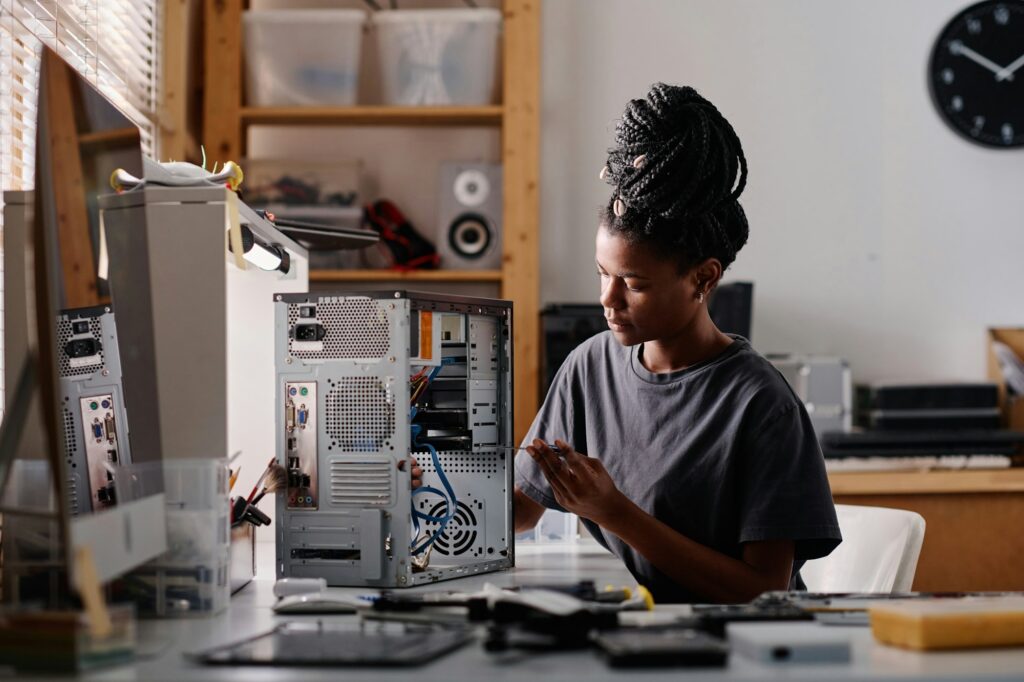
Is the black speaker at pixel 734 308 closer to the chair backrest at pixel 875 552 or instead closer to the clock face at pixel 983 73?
the clock face at pixel 983 73

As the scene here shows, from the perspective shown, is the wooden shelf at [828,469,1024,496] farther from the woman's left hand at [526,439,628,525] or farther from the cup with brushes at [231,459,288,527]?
the cup with brushes at [231,459,288,527]

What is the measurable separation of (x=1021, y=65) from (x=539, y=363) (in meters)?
1.81

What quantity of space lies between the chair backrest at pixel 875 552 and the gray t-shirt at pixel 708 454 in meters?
0.21

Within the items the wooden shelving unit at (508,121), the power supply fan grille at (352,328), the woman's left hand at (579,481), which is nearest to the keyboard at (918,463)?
the wooden shelving unit at (508,121)

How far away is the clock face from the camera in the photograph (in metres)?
3.37

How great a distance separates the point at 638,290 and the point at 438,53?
1809mm

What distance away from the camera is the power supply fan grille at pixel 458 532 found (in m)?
1.51

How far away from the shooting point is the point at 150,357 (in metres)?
1.27

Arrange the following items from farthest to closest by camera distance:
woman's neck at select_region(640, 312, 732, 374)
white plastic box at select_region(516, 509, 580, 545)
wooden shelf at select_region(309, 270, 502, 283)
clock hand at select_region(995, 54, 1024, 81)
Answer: clock hand at select_region(995, 54, 1024, 81) < wooden shelf at select_region(309, 270, 502, 283) < white plastic box at select_region(516, 509, 580, 545) < woman's neck at select_region(640, 312, 732, 374)

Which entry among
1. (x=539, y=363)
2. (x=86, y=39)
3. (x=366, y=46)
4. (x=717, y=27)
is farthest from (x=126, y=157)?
(x=717, y=27)

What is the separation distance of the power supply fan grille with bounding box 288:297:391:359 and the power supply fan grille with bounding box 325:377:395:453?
0.04 meters

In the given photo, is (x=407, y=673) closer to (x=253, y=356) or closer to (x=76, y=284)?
(x=76, y=284)

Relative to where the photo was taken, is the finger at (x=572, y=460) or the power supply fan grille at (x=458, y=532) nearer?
the finger at (x=572, y=460)

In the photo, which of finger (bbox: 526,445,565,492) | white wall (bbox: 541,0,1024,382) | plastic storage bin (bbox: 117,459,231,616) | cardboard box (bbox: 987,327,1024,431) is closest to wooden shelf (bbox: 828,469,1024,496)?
cardboard box (bbox: 987,327,1024,431)
